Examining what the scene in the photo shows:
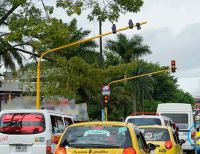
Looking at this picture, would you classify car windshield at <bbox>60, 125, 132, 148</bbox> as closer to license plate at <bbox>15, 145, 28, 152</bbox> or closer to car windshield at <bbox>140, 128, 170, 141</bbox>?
license plate at <bbox>15, 145, 28, 152</bbox>

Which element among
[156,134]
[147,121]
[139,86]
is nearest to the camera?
[156,134]

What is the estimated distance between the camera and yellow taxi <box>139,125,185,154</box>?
14.1m

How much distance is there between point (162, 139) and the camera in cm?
1448

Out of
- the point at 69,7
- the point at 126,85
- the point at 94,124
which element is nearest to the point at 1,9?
the point at 69,7

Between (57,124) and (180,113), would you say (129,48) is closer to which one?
(180,113)

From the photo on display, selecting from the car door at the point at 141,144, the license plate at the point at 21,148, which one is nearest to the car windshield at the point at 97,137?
the car door at the point at 141,144

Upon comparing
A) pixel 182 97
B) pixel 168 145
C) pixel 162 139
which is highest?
pixel 182 97

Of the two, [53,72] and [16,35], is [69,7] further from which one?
[53,72]

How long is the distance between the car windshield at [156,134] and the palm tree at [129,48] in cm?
4844

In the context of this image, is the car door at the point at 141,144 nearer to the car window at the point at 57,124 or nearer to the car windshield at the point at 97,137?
the car windshield at the point at 97,137

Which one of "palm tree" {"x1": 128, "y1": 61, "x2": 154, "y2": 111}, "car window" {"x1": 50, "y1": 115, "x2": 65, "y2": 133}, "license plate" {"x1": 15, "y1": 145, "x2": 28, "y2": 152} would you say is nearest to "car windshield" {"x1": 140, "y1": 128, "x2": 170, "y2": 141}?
"car window" {"x1": 50, "y1": 115, "x2": 65, "y2": 133}

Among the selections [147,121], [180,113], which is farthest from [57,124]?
[180,113]

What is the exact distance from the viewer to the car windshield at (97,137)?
9281mm

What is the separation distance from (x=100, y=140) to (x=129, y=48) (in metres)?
54.3
